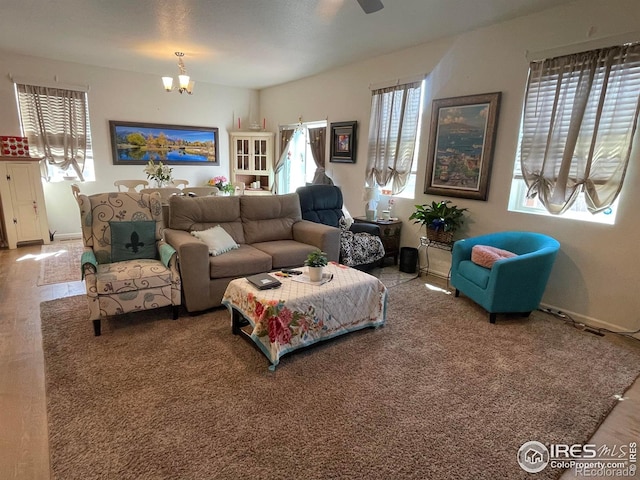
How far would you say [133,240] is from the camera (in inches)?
123

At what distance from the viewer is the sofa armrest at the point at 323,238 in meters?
3.78

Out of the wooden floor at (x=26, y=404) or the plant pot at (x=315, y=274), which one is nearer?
the wooden floor at (x=26, y=404)

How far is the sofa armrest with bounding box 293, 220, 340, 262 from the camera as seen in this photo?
3.78 m

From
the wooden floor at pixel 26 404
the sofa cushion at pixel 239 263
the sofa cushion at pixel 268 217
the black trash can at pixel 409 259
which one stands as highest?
the sofa cushion at pixel 268 217

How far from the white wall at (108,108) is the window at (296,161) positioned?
1398mm

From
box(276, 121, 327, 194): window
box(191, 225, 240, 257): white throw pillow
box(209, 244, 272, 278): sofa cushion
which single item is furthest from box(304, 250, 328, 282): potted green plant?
box(276, 121, 327, 194): window

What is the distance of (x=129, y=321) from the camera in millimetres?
2994

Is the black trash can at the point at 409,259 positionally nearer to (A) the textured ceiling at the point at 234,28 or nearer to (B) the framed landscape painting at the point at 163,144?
(A) the textured ceiling at the point at 234,28

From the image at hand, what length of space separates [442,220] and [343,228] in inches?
50.2

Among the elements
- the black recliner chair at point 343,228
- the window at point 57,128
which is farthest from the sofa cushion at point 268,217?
the window at point 57,128

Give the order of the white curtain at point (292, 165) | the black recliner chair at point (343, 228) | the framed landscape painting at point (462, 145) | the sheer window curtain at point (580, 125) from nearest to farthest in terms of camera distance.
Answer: the sheer window curtain at point (580, 125) < the framed landscape painting at point (462, 145) < the black recliner chair at point (343, 228) < the white curtain at point (292, 165)

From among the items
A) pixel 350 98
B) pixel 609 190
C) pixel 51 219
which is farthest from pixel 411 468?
pixel 51 219

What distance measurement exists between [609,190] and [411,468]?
9.07 ft

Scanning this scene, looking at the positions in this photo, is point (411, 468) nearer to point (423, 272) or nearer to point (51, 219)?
point (423, 272)
